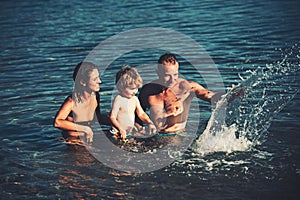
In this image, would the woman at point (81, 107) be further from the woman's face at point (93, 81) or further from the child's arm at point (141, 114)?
the child's arm at point (141, 114)

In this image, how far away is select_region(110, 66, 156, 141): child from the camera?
7738 mm

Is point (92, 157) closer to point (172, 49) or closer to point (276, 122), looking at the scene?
point (276, 122)

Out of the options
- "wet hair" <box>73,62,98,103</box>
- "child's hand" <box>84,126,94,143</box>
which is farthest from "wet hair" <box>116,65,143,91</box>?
"child's hand" <box>84,126,94,143</box>

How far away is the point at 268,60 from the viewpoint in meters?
11.8

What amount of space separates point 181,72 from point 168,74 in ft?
12.3

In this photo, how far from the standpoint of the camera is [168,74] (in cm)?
793

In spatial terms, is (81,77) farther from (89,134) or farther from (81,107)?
(89,134)

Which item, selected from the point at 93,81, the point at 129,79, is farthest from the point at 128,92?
the point at 93,81

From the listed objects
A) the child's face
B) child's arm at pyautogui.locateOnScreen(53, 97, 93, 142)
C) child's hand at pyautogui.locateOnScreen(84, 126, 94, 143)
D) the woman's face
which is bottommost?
child's hand at pyautogui.locateOnScreen(84, 126, 94, 143)

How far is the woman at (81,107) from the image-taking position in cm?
782

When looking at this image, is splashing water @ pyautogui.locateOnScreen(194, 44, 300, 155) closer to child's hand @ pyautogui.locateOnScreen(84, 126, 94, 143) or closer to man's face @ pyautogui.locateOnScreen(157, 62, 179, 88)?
man's face @ pyautogui.locateOnScreen(157, 62, 179, 88)

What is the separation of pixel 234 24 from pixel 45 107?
7819 mm

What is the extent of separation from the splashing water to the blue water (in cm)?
3

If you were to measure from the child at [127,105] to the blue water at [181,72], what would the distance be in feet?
2.30
